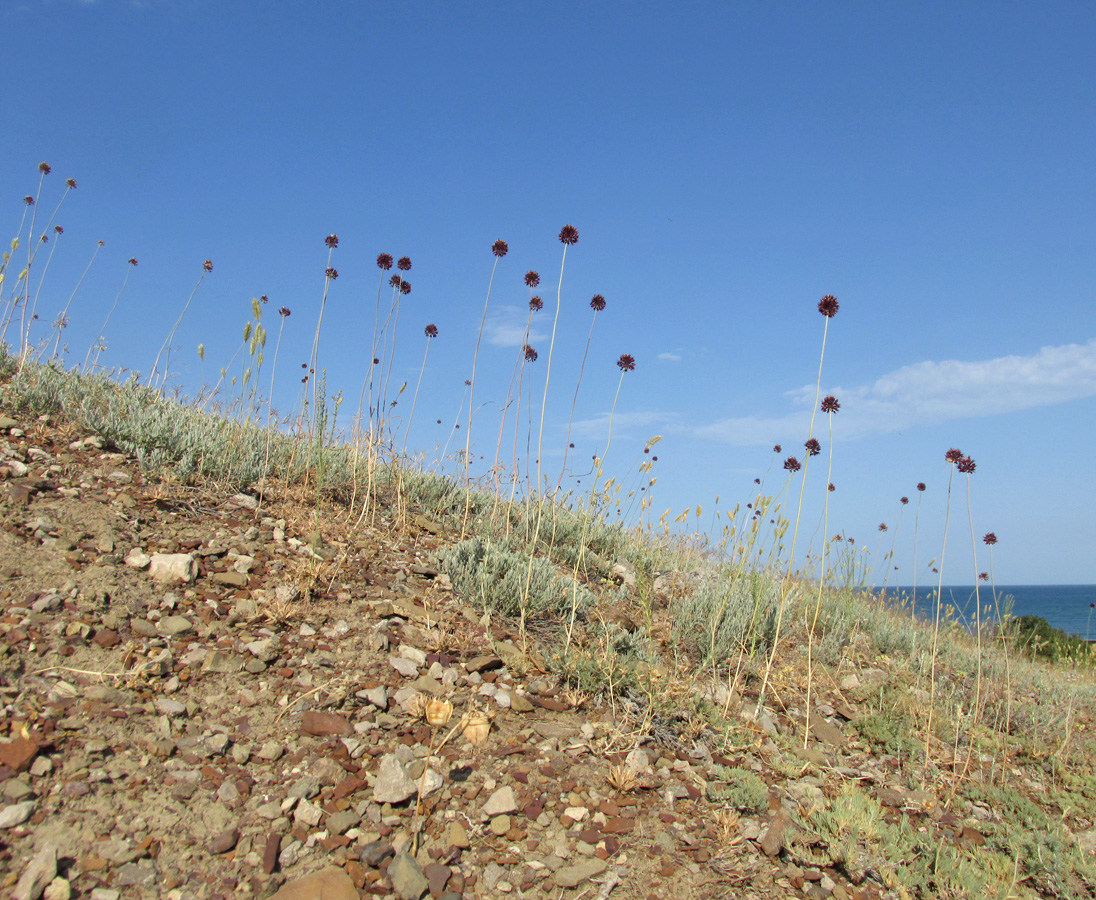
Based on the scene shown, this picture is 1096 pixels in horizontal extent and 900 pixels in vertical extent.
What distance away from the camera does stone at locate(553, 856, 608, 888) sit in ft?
8.11

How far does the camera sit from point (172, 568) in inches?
148

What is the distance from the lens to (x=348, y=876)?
91.0 inches

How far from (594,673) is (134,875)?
2.32m

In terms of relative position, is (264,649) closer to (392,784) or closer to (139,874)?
(392,784)

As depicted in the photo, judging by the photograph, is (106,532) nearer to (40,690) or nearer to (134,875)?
(40,690)

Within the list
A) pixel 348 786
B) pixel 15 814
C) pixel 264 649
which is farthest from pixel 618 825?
pixel 15 814

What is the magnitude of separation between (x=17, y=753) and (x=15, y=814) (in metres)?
0.29

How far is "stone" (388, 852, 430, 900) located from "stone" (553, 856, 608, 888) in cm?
51

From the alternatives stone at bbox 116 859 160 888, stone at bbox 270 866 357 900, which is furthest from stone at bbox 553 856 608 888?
stone at bbox 116 859 160 888

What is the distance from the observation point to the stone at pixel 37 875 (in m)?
2.00

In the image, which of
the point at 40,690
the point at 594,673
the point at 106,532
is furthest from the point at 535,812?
the point at 106,532

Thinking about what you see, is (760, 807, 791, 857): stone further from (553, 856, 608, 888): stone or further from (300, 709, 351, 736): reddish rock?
(300, 709, 351, 736): reddish rock

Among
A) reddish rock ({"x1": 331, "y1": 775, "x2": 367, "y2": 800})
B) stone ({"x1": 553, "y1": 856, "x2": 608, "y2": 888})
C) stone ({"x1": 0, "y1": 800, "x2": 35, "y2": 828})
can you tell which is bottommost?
stone ({"x1": 553, "y1": 856, "x2": 608, "y2": 888})

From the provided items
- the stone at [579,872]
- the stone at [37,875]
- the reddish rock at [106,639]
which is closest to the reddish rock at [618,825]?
the stone at [579,872]
